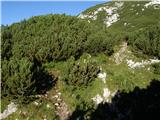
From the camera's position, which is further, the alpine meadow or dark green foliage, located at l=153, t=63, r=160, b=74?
dark green foliage, located at l=153, t=63, r=160, b=74

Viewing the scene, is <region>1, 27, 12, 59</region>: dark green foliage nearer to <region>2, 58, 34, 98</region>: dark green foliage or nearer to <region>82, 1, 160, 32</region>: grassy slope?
<region>2, 58, 34, 98</region>: dark green foliage

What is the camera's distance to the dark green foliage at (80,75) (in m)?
23.1

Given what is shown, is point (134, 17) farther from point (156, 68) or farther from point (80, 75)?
point (80, 75)

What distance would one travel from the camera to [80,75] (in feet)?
76.0

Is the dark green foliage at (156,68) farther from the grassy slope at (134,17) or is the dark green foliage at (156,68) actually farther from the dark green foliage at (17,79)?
the grassy slope at (134,17)

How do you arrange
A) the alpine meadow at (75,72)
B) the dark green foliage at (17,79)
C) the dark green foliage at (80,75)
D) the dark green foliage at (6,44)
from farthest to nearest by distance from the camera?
1. the dark green foliage at (6,44)
2. the dark green foliage at (80,75)
3. the alpine meadow at (75,72)
4. the dark green foliage at (17,79)

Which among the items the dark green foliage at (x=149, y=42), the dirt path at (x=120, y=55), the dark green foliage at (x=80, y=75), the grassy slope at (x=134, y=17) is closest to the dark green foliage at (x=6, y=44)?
the dark green foliage at (x=80, y=75)

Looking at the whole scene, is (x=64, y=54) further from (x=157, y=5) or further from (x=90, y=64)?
(x=157, y=5)

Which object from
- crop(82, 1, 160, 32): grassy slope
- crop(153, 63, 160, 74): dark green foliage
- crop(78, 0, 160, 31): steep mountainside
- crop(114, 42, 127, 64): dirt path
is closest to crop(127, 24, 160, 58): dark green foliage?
crop(114, 42, 127, 64): dirt path

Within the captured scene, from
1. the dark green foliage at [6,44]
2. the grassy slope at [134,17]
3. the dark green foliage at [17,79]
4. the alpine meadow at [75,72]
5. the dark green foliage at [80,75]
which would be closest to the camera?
the dark green foliage at [17,79]

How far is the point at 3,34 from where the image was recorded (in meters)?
26.8

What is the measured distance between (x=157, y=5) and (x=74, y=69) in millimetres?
78263

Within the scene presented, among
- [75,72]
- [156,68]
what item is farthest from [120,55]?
[75,72]

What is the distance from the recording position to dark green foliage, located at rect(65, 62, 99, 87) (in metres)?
23.1
